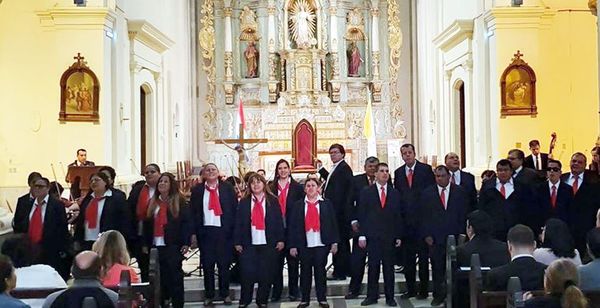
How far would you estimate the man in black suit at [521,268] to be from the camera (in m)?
5.42

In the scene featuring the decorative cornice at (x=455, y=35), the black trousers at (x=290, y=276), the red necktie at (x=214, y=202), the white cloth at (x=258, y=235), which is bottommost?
the black trousers at (x=290, y=276)

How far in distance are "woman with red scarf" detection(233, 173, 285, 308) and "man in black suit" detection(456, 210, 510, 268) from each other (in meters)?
2.34

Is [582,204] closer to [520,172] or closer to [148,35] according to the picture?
[520,172]

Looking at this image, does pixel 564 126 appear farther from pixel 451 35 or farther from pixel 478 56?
pixel 451 35

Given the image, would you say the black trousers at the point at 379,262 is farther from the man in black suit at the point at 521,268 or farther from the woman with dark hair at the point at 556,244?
the man in black suit at the point at 521,268

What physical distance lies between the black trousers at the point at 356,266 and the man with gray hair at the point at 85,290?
4428mm

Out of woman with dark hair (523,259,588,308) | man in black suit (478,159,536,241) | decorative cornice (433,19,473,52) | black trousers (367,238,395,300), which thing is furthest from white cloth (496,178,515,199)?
decorative cornice (433,19,473,52)

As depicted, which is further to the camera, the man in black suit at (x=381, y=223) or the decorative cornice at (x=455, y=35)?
the decorative cornice at (x=455, y=35)

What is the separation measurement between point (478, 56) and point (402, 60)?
380 inches

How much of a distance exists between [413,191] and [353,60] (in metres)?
16.4

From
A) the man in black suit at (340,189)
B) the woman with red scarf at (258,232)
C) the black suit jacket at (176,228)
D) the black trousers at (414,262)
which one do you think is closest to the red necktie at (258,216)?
the woman with red scarf at (258,232)

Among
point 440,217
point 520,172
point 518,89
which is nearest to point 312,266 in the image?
point 440,217

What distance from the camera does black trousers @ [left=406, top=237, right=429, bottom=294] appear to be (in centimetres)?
Result: 891

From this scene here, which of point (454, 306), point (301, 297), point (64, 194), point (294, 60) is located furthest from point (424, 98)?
point (454, 306)
